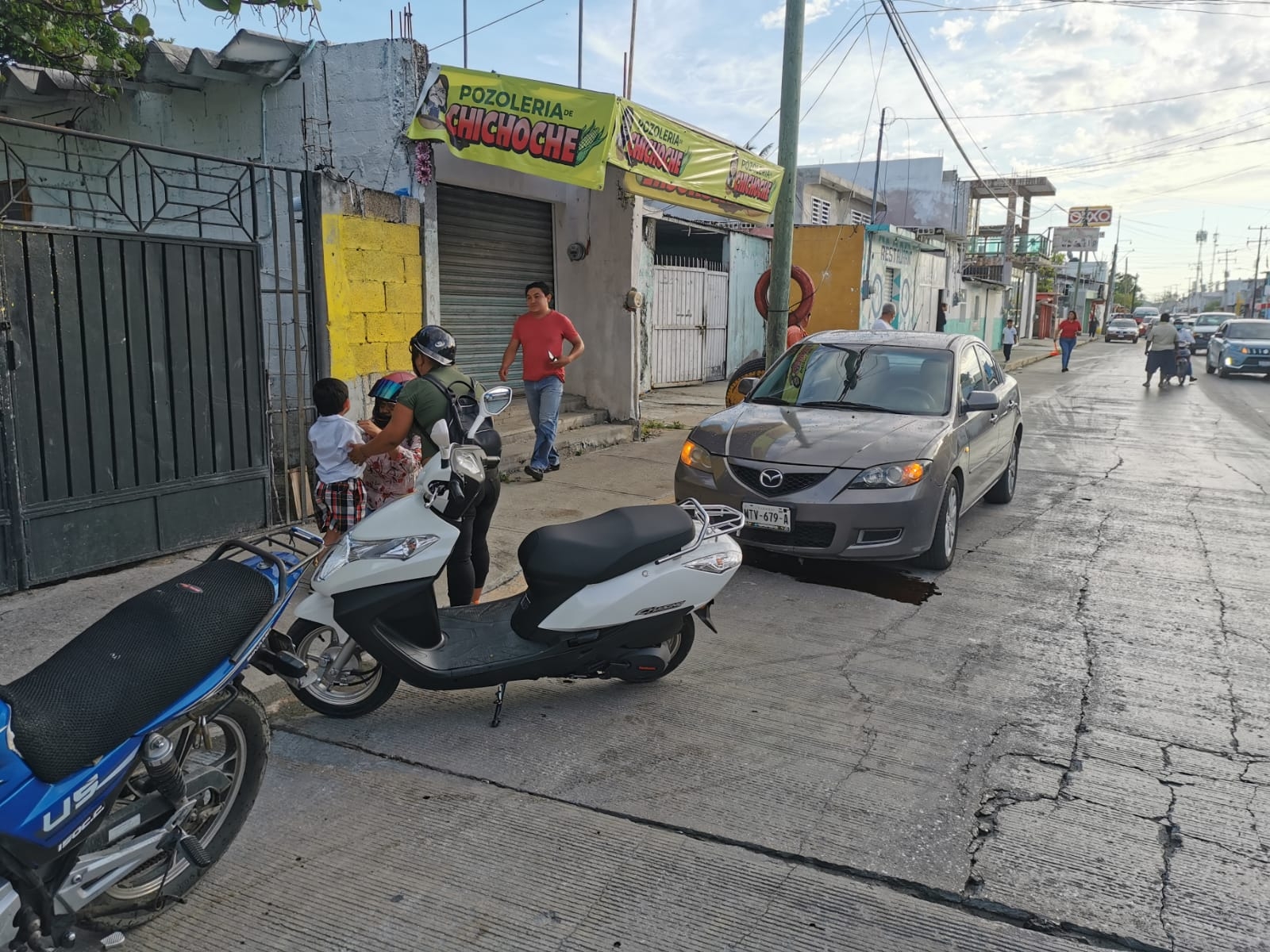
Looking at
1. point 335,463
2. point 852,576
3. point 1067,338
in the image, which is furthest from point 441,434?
point 1067,338

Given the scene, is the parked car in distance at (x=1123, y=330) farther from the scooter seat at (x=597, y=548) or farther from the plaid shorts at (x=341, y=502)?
the scooter seat at (x=597, y=548)

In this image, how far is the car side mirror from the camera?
21.8 feet

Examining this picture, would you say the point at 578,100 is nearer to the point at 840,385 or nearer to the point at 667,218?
the point at 840,385

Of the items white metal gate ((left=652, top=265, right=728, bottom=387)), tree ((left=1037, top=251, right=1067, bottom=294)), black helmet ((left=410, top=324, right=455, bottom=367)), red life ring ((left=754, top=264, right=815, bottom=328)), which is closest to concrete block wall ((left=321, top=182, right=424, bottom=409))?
black helmet ((left=410, top=324, right=455, bottom=367))

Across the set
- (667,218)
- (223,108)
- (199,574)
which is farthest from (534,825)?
(667,218)

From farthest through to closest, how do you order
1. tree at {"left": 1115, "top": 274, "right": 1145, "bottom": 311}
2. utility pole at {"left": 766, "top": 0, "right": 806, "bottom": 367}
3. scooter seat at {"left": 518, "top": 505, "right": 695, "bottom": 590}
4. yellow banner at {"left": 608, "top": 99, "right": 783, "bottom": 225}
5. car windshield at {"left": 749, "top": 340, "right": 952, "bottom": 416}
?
tree at {"left": 1115, "top": 274, "right": 1145, "bottom": 311}
utility pole at {"left": 766, "top": 0, "right": 806, "bottom": 367}
yellow banner at {"left": 608, "top": 99, "right": 783, "bottom": 225}
car windshield at {"left": 749, "top": 340, "right": 952, "bottom": 416}
scooter seat at {"left": 518, "top": 505, "right": 695, "bottom": 590}

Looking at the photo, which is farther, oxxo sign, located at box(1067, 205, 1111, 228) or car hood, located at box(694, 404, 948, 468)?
oxxo sign, located at box(1067, 205, 1111, 228)

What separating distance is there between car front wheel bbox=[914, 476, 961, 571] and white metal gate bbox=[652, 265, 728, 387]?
33.9 ft

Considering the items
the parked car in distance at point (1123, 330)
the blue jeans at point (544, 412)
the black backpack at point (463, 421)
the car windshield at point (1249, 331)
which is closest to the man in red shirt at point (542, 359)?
the blue jeans at point (544, 412)

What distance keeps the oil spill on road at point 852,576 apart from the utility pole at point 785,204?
3.73 metres

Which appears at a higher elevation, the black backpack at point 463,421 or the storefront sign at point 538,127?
the storefront sign at point 538,127

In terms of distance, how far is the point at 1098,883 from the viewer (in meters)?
2.93

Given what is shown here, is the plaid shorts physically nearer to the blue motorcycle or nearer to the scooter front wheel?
the scooter front wheel

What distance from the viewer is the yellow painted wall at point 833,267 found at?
74.9 ft
